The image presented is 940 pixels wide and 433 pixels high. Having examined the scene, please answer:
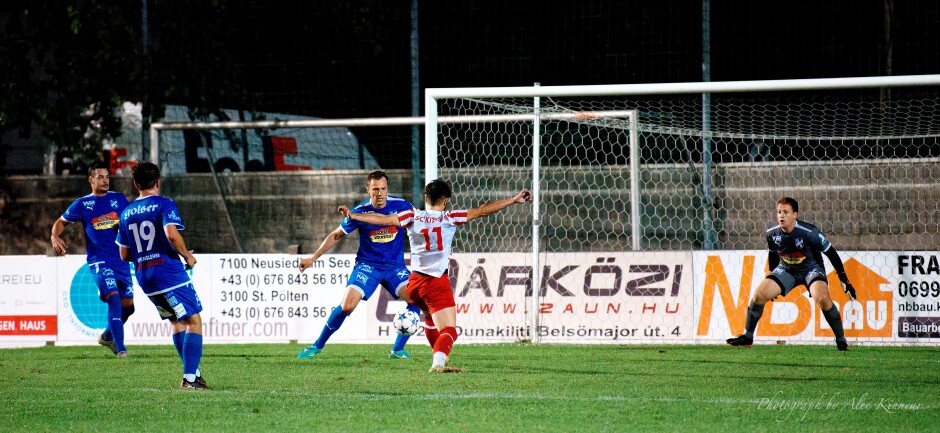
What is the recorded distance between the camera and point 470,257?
14438 mm

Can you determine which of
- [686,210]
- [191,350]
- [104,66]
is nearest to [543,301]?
[686,210]

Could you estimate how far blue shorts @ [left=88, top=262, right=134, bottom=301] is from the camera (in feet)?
42.4

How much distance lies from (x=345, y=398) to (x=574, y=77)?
13193 mm

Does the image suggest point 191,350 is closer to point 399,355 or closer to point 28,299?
point 399,355

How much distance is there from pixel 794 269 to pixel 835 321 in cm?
71

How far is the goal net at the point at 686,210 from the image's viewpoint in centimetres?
1350

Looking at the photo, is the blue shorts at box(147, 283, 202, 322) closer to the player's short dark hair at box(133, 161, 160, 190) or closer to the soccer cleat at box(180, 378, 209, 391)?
the soccer cleat at box(180, 378, 209, 391)

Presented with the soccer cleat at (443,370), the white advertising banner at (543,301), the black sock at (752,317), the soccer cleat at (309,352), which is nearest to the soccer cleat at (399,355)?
the soccer cleat at (309,352)

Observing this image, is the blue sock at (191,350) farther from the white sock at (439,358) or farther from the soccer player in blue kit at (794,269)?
the soccer player in blue kit at (794,269)

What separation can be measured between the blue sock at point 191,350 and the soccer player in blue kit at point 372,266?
2993 millimetres

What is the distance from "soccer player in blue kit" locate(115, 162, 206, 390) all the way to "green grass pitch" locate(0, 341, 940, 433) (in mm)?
454

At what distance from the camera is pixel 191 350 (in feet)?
29.2

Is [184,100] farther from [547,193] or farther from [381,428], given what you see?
[381,428]

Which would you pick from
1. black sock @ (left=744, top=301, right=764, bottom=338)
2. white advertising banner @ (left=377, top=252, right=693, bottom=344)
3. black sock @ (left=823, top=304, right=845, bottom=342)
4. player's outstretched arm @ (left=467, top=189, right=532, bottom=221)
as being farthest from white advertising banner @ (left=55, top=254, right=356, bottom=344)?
black sock @ (left=823, top=304, right=845, bottom=342)
